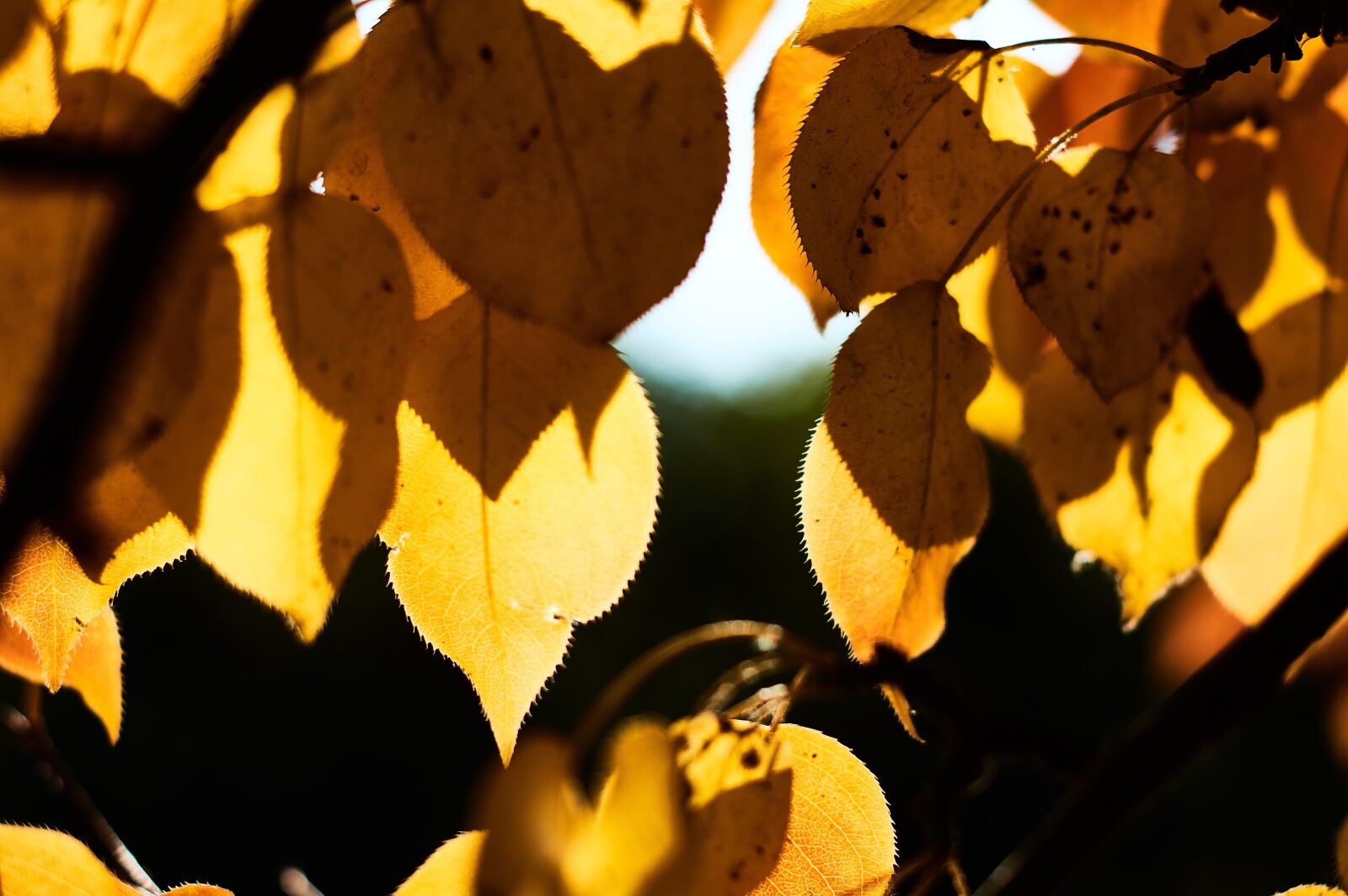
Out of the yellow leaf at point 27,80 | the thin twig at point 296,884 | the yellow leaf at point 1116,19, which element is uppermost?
the yellow leaf at point 27,80

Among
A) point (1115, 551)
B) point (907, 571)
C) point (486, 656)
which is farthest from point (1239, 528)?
point (486, 656)

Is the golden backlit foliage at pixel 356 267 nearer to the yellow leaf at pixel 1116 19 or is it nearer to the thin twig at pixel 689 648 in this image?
the thin twig at pixel 689 648

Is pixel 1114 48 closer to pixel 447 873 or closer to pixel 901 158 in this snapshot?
pixel 901 158

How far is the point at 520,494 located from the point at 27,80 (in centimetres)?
18

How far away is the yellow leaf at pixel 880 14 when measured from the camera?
353 mm

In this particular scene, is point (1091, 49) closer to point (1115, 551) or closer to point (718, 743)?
point (1115, 551)

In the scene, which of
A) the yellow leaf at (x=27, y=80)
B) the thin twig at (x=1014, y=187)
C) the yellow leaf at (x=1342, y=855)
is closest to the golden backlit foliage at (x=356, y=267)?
the yellow leaf at (x=27, y=80)

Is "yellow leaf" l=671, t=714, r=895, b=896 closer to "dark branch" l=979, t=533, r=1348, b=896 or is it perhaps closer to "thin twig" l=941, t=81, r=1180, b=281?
"dark branch" l=979, t=533, r=1348, b=896

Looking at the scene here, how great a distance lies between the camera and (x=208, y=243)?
295 mm

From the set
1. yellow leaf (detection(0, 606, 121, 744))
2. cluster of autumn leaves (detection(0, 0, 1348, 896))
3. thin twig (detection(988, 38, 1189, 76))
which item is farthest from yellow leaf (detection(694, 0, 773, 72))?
yellow leaf (detection(0, 606, 121, 744))

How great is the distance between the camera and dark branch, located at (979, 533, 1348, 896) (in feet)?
1.29

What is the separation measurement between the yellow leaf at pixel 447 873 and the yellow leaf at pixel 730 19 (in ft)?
1.03

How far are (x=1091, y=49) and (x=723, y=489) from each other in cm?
723

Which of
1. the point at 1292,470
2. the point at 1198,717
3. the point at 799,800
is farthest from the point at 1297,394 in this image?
the point at 799,800
